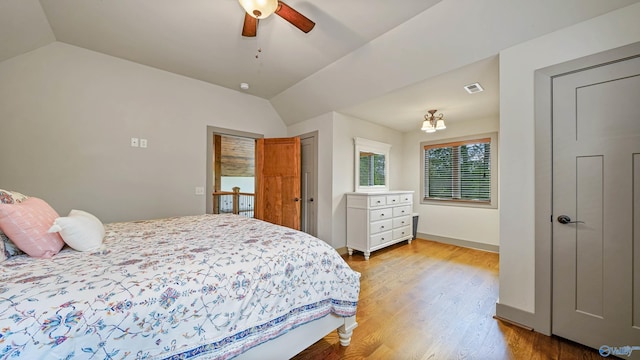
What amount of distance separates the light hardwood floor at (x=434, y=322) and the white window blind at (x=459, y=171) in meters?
1.45

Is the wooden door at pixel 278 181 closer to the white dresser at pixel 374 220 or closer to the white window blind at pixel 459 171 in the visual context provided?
the white dresser at pixel 374 220

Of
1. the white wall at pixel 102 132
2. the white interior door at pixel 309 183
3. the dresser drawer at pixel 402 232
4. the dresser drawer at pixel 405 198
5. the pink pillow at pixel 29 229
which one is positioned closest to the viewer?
the pink pillow at pixel 29 229

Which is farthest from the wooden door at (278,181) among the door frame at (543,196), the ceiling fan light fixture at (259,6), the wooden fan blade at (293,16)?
the door frame at (543,196)

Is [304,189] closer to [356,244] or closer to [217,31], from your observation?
[356,244]

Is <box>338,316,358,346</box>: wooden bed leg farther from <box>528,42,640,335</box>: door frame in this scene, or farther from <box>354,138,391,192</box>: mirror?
<box>354,138,391,192</box>: mirror

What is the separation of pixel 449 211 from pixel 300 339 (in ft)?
13.0

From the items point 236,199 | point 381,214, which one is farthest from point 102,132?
point 381,214

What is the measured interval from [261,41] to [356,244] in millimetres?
3074

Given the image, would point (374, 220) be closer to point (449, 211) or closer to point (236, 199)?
point (449, 211)

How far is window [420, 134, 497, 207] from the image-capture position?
398 centimetres

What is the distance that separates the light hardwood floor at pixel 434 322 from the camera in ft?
5.31

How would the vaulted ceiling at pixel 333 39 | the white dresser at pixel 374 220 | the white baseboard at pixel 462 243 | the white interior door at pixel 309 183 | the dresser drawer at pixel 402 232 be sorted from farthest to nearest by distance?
1. the dresser drawer at pixel 402 232
2. the white interior door at pixel 309 183
3. the white baseboard at pixel 462 243
4. the white dresser at pixel 374 220
5. the vaulted ceiling at pixel 333 39

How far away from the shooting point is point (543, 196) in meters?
1.82

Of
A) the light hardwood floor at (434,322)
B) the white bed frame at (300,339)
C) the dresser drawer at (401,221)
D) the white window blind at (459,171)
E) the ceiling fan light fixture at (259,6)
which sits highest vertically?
the ceiling fan light fixture at (259,6)
